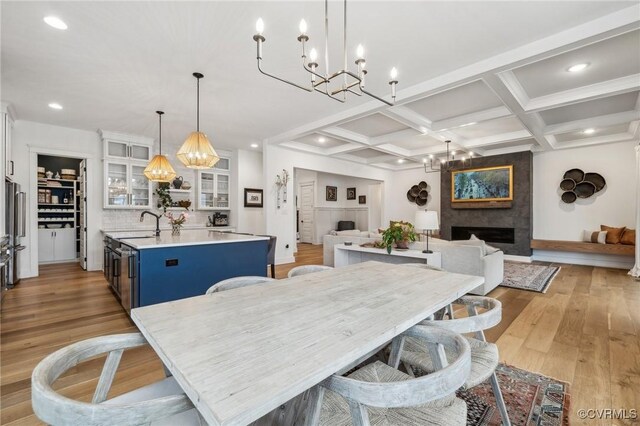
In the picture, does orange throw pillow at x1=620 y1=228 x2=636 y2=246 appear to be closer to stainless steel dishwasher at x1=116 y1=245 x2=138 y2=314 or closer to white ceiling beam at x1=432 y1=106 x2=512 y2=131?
white ceiling beam at x1=432 y1=106 x2=512 y2=131

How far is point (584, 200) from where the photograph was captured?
6.44m

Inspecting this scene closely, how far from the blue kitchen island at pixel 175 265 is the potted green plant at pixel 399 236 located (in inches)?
73.6

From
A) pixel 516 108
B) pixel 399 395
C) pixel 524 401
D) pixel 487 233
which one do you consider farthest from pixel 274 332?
pixel 487 233

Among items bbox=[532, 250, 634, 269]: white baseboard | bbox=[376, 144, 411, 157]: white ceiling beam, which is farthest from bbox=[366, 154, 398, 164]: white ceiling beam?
bbox=[532, 250, 634, 269]: white baseboard

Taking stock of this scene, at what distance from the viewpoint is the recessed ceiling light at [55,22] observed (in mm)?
2352

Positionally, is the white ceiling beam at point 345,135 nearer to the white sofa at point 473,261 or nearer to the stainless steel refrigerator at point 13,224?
Answer: the white sofa at point 473,261

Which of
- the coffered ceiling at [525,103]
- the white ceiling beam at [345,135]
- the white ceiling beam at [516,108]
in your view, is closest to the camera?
the coffered ceiling at [525,103]

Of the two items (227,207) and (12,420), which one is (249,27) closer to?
(12,420)

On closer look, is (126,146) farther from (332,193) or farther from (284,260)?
(332,193)

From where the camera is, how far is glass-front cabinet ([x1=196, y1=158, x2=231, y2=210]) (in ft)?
22.5

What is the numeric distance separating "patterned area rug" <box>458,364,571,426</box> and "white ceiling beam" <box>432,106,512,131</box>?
3.69m

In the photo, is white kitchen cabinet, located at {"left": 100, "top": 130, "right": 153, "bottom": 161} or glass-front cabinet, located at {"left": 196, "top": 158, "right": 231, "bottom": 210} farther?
glass-front cabinet, located at {"left": 196, "top": 158, "right": 231, "bottom": 210}

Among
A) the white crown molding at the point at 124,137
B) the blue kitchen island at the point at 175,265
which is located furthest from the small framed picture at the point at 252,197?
the blue kitchen island at the point at 175,265

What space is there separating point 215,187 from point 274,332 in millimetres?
6563
